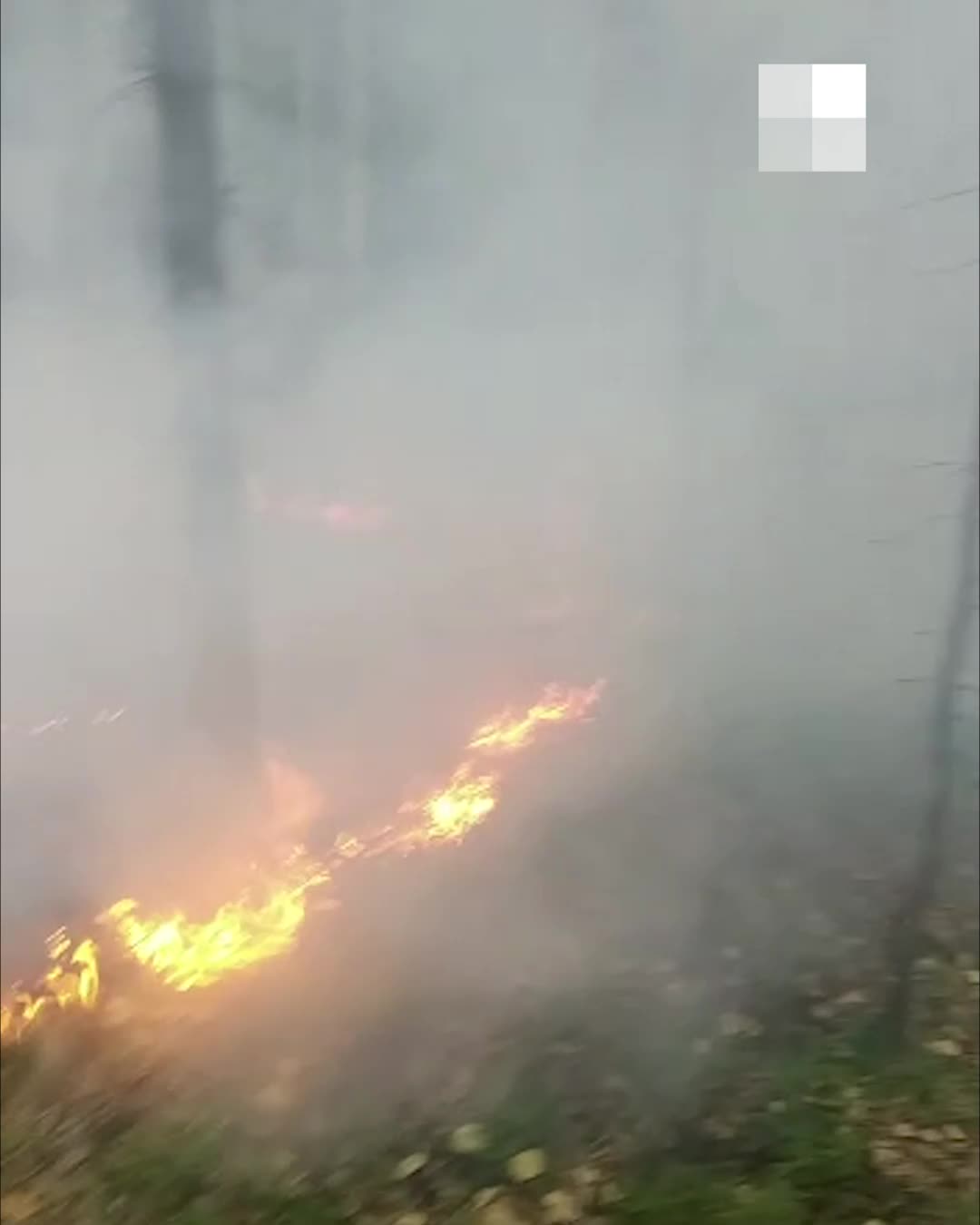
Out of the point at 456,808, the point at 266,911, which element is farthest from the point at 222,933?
the point at 456,808

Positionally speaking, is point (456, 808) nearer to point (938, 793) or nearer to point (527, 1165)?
point (527, 1165)

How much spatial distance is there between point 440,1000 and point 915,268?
4.67ft

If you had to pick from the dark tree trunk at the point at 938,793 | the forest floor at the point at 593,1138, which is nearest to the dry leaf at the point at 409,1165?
the forest floor at the point at 593,1138

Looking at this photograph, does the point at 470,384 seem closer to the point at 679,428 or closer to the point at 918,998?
the point at 679,428

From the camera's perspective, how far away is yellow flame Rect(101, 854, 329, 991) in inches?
81.4

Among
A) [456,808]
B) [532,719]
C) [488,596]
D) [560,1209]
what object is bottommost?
[560,1209]

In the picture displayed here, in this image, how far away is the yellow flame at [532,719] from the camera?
2242mm

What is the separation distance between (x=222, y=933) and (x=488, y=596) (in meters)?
0.70

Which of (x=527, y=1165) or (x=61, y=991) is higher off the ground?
(x=61, y=991)

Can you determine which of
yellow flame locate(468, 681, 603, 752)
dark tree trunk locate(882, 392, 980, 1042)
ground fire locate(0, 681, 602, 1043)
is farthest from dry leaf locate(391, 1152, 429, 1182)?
dark tree trunk locate(882, 392, 980, 1042)

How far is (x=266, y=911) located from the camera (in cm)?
212

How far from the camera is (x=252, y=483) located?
2.44 metres

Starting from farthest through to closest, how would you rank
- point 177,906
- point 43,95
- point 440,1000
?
point 43,95 < point 177,906 < point 440,1000

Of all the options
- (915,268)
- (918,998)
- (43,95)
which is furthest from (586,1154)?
(43,95)
